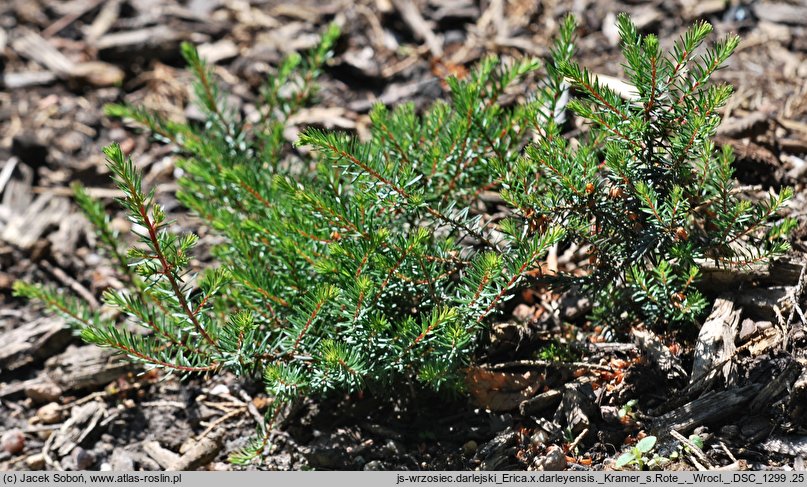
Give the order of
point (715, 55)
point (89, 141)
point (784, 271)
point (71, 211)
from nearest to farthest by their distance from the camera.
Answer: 1. point (715, 55)
2. point (784, 271)
3. point (71, 211)
4. point (89, 141)

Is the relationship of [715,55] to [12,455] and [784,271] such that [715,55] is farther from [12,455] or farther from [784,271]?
[12,455]

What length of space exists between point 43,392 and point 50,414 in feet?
0.34

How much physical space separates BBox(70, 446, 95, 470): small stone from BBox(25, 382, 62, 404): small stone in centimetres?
33

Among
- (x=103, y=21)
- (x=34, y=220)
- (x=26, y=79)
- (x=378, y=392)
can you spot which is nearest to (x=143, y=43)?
(x=103, y=21)

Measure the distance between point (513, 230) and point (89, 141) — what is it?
2.92 metres

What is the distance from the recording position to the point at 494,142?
2490 millimetres

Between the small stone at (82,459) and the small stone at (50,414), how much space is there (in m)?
0.24

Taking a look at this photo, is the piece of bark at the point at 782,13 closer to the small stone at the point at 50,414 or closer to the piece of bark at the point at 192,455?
the piece of bark at the point at 192,455

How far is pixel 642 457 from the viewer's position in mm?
2189

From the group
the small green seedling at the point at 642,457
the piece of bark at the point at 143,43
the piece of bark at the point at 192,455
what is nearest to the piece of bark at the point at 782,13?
the small green seedling at the point at 642,457

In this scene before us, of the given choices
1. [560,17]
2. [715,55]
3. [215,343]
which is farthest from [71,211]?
[715,55]

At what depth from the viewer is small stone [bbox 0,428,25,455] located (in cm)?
284

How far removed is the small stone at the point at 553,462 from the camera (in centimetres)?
224

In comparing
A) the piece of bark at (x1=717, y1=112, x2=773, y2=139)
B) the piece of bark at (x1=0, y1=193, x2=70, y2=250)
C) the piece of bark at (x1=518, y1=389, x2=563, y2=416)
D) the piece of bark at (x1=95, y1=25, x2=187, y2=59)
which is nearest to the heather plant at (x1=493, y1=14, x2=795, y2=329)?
the piece of bark at (x1=518, y1=389, x2=563, y2=416)
